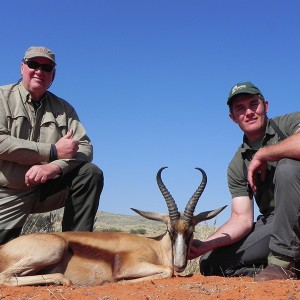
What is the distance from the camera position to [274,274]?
17.0 feet

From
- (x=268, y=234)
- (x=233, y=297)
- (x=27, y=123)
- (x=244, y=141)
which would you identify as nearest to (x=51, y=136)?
(x=27, y=123)

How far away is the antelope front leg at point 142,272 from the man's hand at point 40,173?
1.65m

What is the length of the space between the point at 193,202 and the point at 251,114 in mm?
1327

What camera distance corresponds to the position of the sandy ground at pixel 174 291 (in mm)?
4281

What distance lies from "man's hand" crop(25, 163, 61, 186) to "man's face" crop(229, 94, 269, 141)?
253cm

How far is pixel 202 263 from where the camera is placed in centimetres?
712

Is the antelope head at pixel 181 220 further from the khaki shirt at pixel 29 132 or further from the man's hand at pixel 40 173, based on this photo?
the khaki shirt at pixel 29 132

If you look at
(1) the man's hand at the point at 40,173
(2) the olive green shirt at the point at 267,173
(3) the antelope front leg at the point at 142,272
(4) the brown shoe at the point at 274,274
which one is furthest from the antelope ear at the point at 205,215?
(1) the man's hand at the point at 40,173

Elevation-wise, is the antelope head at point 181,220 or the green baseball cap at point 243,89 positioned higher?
the green baseball cap at point 243,89

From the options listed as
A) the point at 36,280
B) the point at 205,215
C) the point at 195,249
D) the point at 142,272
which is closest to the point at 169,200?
the point at 205,215

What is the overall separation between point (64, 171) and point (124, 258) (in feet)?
5.23

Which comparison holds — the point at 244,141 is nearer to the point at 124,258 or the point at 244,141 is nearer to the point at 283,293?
the point at 124,258

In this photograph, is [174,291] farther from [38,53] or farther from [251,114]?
[38,53]

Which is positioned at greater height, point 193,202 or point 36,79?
point 36,79
